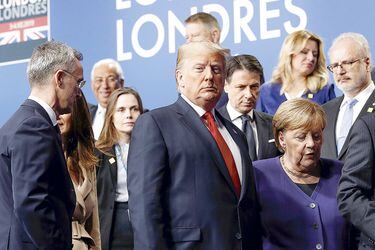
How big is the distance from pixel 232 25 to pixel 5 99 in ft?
7.26

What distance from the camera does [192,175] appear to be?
11.4 feet

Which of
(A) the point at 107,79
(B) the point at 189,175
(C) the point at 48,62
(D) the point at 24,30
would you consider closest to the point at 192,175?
(B) the point at 189,175

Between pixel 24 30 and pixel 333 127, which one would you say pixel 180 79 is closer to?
pixel 333 127

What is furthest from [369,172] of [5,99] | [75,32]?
[5,99]

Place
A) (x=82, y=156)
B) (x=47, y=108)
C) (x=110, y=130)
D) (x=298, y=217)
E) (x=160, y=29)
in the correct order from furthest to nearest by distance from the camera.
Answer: (x=160, y=29) < (x=110, y=130) < (x=82, y=156) < (x=298, y=217) < (x=47, y=108)

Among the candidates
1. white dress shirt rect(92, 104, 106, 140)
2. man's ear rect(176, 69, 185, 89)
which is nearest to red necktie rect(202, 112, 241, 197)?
man's ear rect(176, 69, 185, 89)

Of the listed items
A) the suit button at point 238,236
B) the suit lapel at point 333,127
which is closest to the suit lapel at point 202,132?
the suit button at point 238,236

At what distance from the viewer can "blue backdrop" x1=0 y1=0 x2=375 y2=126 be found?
5.91 meters

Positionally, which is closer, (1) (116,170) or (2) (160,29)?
(1) (116,170)

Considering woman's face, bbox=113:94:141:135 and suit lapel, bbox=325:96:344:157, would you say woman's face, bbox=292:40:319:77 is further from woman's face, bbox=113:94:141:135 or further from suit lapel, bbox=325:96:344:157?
woman's face, bbox=113:94:141:135

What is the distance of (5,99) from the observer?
24.7ft

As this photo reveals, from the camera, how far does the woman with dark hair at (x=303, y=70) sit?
5.38m

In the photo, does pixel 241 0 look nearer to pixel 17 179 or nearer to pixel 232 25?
pixel 232 25

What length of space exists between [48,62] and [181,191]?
68cm
